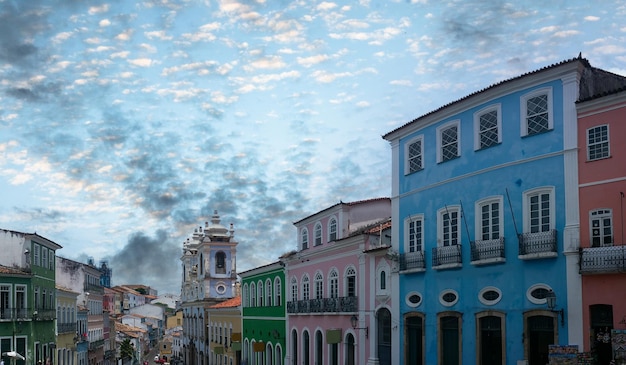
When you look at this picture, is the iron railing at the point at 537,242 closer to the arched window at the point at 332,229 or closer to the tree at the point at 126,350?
the arched window at the point at 332,229

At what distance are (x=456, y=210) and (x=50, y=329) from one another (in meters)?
30.4

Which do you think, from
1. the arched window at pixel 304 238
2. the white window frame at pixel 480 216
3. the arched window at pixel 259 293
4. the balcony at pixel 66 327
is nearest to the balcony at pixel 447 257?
the white window frame at pixel 480 216

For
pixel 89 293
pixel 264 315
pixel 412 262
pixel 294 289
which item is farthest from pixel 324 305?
pixel 89 293

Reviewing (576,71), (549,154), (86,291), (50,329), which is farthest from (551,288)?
(86,291)

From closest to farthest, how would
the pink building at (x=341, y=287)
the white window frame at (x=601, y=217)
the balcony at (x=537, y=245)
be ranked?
1. the white window frame at (x=601, y=217)
2. the balcony at (x=537, y=245)
3. the pink building at (x=341, y=287)

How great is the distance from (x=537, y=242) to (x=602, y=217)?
Result: 2182 millimetres

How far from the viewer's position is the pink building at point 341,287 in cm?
3133

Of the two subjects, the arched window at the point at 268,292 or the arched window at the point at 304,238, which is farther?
the arched window at the point at 268,292

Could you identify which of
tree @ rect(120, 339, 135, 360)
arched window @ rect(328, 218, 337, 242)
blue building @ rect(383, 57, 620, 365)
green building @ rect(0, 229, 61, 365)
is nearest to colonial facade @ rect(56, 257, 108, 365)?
green building @ rect(0, 229, 61, 365)

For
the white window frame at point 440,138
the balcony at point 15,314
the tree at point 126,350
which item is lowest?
the tree at point 126,350

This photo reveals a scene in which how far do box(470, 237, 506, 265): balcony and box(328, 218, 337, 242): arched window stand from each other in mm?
11864

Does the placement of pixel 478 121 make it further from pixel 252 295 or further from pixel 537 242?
pixel 252 295

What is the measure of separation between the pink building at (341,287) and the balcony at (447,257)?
346cm

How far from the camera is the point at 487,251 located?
2445 cm
